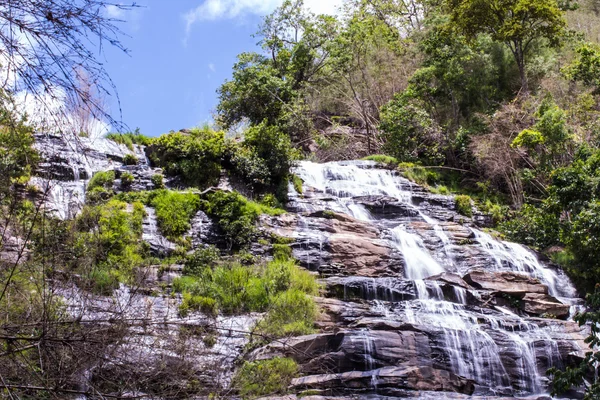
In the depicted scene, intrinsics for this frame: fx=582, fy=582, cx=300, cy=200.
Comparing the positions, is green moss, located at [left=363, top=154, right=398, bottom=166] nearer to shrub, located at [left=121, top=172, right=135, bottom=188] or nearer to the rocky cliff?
the rocky cliff

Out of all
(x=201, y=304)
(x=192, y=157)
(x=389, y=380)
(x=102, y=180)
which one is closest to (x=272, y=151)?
(x=192, y=157)

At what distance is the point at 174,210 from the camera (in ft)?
52.5

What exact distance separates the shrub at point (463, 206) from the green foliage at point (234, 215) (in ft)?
24.7

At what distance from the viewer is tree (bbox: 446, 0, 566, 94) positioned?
82.1 ft

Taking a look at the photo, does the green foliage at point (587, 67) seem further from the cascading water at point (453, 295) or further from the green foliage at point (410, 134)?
the cascading water at point (453, 295)

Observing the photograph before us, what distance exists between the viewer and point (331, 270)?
1500 cm

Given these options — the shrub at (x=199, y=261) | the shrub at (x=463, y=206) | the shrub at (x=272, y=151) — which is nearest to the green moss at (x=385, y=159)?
the shrub at (x=463, y=206)

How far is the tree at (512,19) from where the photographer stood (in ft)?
82.1

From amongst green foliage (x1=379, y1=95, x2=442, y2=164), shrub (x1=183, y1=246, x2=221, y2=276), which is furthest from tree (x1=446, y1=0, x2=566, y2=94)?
shrub (x1=183, y1=246, x2=221, y2=276)

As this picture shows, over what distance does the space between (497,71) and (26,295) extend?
87.9 feet

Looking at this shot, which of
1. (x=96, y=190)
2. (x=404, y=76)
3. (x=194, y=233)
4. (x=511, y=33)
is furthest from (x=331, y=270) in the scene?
(x=404, y=76)

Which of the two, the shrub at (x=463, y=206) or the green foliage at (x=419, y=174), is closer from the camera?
the shrub at (x=463, y=206)

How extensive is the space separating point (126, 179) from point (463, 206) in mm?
11700

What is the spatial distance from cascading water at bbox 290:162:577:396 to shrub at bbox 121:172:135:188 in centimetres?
527
